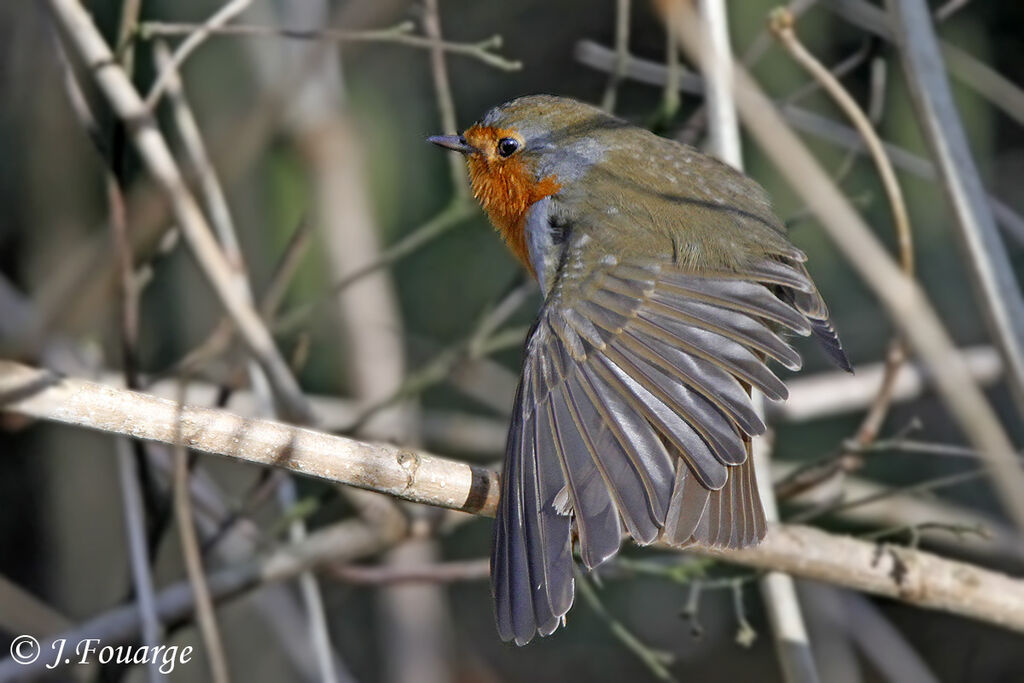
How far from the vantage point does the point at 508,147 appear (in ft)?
9.03

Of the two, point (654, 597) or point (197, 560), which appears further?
point (654, 597)

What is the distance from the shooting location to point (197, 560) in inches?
90.3

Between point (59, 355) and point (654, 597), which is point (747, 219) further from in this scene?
point (654, 597)

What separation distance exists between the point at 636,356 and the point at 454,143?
2.82 feet

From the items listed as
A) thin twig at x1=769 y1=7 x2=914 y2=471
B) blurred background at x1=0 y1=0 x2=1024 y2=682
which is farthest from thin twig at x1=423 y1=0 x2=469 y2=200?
thin twig at x1=769 y1=7 x2=914 y2=471

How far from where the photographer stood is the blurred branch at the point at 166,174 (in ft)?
7.82

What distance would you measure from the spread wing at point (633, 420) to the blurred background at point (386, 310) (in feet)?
1.31

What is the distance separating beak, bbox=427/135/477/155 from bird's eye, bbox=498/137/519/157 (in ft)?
0.20

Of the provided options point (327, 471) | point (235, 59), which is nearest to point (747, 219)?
point (327, 471)

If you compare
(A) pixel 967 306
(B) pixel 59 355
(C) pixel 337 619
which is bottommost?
(C) pixel 337 619

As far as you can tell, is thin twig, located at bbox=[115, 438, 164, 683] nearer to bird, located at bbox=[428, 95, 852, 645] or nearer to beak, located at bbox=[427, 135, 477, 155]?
bird, located at bbox=[428, 95, 852, 645]

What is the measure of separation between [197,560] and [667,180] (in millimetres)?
1182
